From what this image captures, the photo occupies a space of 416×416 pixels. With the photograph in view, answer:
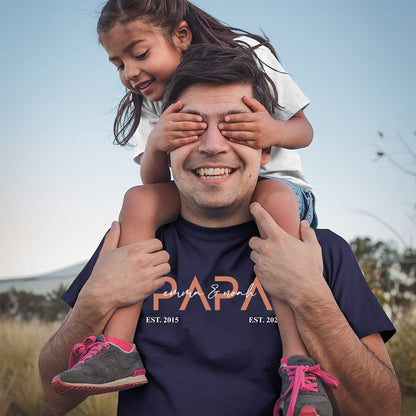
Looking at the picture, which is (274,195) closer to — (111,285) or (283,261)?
(283,261)

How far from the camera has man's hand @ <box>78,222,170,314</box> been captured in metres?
2.40

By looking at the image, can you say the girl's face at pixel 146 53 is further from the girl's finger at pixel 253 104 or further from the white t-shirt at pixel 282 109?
the girl's finger at pixel 253 104

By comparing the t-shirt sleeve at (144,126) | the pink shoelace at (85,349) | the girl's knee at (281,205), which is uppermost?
the t-shirt sleeve at (144,126)

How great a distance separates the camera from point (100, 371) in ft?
7.29

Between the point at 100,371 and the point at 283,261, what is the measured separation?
3.10ft

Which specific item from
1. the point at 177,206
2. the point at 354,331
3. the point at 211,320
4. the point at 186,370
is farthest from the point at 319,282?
the point at 177,206

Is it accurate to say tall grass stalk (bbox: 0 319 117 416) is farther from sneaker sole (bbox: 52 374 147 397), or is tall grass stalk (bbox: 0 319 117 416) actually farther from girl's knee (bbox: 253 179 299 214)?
girl's knee (bbox: 253 179 299 214)

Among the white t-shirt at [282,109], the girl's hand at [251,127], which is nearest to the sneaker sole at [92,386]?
the girl's hand at [251,127]

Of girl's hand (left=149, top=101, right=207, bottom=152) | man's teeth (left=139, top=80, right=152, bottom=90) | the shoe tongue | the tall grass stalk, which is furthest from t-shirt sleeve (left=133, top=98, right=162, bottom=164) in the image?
the tall grass stalk

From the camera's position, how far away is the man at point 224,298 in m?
2.26

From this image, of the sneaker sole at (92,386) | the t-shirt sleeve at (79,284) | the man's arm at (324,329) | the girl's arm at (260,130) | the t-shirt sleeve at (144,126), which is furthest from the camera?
the t-shirt sleeve at (144,126)

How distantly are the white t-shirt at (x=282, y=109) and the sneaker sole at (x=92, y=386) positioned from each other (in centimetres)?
156

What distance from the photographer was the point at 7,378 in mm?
6508

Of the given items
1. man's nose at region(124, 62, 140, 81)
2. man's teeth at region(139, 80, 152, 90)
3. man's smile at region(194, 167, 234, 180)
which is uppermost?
man's nose at region(124, 62, 140, 81)
